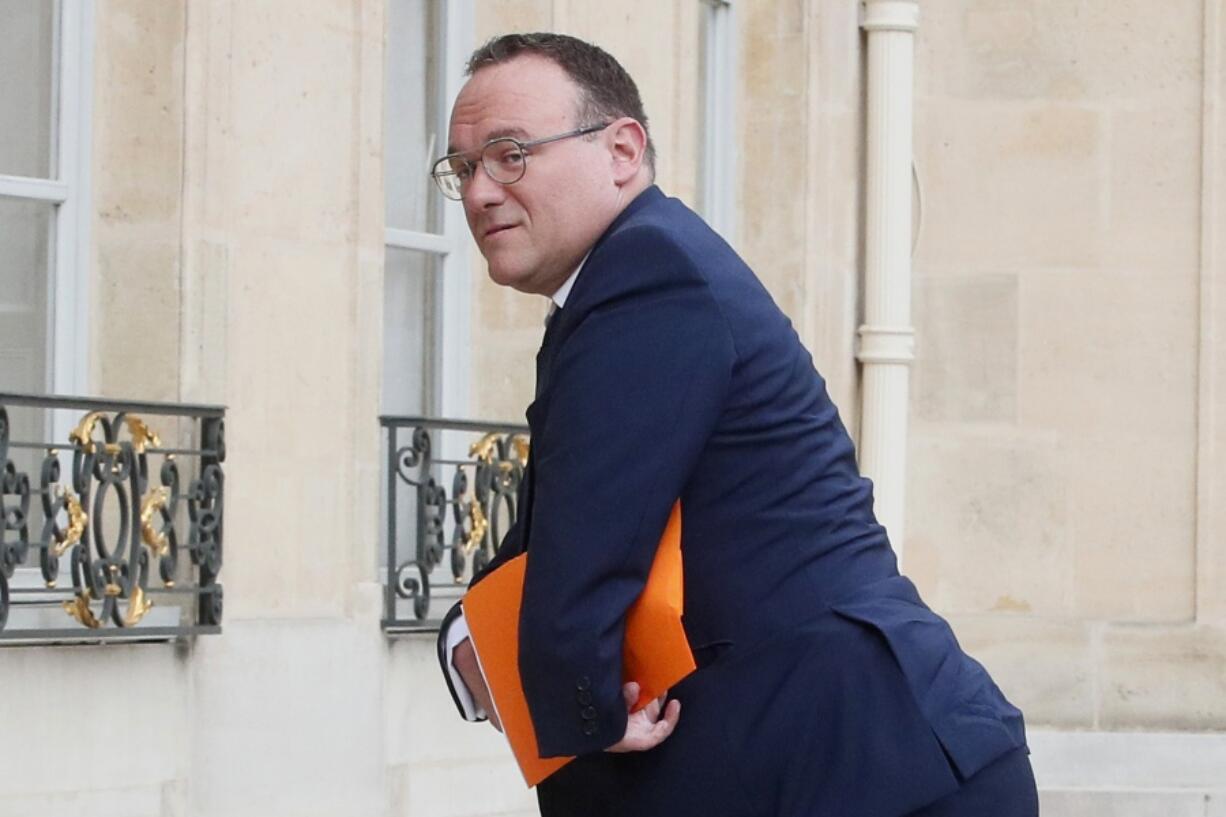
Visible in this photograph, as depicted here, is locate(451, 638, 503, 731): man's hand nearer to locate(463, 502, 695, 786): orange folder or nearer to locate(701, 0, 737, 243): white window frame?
locate(463, 502, 695, 786): orange folder

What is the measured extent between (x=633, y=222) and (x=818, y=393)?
0.26 m

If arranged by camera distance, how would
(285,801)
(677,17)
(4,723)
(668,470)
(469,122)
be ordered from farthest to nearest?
(677,17), (285,801), (4,723), (469,122), (668,470)

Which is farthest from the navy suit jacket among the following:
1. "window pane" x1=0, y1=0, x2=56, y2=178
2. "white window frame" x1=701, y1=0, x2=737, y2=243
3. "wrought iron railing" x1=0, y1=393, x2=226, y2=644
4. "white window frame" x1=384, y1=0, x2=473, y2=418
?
"white window frame" x1=701, y1=0, x2=737, y2=243

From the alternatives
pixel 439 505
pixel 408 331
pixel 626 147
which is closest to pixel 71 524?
pixel 439 505

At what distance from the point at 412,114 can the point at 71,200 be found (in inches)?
65.7

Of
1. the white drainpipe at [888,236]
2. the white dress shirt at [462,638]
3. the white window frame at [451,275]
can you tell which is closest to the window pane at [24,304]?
the white window frame at [451,275]

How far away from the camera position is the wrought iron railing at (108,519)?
5.60 m

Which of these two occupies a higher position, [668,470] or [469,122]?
[469,122]

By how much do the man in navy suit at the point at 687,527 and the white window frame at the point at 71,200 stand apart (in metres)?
3.50

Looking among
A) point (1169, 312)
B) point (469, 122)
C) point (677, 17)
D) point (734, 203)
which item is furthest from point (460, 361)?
point (469, 122)

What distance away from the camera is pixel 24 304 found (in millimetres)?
5973

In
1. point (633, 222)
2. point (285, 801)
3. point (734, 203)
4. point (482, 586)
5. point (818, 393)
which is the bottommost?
point (285, 801)

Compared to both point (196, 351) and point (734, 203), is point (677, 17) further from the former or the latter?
point (196, 351)

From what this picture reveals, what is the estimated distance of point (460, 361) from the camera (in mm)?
7781
